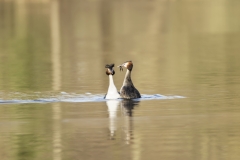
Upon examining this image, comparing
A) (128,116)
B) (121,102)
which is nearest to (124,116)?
(128,116)

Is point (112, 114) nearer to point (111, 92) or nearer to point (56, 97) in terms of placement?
point (111, 92)

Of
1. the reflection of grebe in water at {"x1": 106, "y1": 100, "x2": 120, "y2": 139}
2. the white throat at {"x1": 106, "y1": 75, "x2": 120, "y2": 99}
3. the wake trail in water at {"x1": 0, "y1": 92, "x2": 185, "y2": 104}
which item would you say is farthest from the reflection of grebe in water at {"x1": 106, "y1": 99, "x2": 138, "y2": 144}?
the wake trail in water at {"x1": 0, "y1": 92, "x2": 185, "y2": 104}

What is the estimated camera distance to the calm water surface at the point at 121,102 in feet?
51.8

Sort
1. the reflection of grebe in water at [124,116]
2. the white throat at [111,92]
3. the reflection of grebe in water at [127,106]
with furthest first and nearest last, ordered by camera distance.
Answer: the white throat at [111,92] → the reflection of grebe in water at [127,106] → the reflection of grebe in water at [124,116]

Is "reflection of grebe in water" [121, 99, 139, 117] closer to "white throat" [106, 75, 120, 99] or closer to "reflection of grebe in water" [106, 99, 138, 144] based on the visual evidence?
"reflection of grebe in water" [106, 99, 138, 144]

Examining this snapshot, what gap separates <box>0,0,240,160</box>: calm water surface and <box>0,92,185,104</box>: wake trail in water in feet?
0.08

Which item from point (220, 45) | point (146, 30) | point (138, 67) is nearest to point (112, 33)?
point (146, 30)

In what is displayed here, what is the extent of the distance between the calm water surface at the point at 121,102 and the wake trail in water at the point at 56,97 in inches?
0.9

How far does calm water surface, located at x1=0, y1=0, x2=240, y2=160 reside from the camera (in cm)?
1579

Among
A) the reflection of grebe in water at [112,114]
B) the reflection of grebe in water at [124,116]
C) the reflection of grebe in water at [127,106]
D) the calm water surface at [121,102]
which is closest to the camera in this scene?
the calm water surface at [121,102]

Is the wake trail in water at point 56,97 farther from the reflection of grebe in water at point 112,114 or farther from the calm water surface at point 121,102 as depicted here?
the reflection of grebe in water at point 112,114

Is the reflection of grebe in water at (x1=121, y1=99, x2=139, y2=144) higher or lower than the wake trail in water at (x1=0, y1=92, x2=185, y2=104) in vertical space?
lower

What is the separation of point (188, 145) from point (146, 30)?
44541 millimetres

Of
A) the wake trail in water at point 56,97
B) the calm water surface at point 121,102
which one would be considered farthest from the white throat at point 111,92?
the calm water surface at point 121,102
